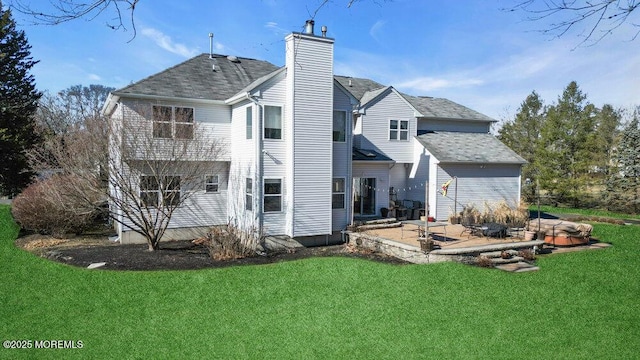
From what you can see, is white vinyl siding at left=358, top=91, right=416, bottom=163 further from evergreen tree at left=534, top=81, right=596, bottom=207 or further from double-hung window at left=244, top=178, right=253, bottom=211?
evergreen tree at left=534, top=81, right=596, bottom=207

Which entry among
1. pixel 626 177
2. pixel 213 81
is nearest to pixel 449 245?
pixel 213 81

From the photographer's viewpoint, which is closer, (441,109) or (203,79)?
(203,79)

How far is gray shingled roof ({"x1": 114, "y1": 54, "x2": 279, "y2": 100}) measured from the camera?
614 inches

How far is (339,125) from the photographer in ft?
54.0

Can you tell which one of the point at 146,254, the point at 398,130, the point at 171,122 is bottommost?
the point at 146,254

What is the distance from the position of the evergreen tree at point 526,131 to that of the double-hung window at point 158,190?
28.6 meters

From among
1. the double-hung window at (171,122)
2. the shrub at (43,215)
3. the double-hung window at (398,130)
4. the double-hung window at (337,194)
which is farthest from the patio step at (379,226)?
the shrub at (43,215)

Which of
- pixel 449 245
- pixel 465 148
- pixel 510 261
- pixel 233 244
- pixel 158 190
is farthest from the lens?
pixel 465 148

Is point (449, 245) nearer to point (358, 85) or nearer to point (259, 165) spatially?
point (259, 165)

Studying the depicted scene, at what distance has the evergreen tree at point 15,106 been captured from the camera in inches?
1003

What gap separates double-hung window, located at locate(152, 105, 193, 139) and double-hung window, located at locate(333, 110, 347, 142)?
225 inches

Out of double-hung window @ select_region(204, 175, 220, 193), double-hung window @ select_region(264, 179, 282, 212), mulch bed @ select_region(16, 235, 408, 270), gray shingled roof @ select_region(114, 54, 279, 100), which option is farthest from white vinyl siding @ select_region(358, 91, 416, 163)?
double-hung window @ select_region(204, 175, 220, 193)

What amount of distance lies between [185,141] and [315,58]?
573 cm

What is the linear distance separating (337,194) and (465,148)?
8704 mm
